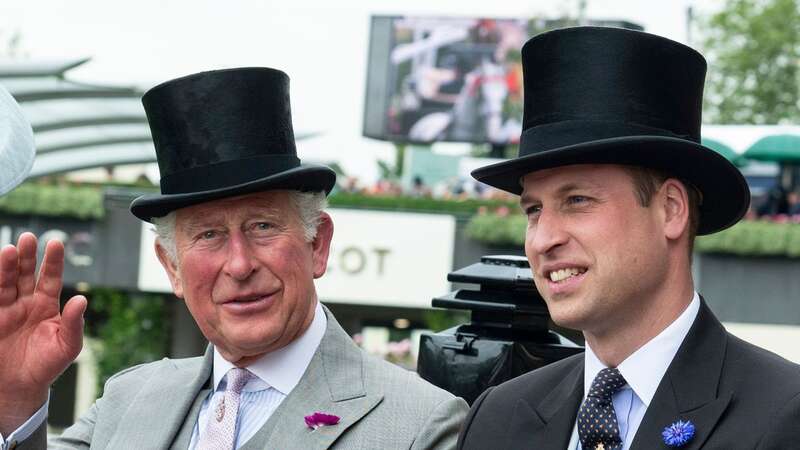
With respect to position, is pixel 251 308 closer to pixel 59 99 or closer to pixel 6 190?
pixel 6 190

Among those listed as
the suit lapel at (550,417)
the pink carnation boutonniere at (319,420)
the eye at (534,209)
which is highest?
the eye at (534,209)

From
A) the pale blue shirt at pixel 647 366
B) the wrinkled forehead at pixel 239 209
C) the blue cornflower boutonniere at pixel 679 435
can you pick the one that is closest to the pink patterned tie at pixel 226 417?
the wrinkled forehead at pixel 239 209

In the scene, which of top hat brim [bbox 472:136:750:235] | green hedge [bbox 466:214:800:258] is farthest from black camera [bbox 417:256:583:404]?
green hedge [bbox 466:214:800:258]

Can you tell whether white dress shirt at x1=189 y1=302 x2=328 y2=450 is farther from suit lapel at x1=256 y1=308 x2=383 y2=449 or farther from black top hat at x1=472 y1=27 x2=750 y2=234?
black top hat at x1=472 y1=27 x2=750 y2=234

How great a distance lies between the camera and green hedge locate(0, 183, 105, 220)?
18.6 meters

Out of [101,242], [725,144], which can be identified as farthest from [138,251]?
[725,144]

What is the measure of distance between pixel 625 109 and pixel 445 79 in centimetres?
2471

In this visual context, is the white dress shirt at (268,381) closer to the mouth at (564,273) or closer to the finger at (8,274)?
the finger at (8,274)

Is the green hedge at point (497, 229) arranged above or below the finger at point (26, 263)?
below

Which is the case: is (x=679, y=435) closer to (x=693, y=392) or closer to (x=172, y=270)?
(x=693, y=392)

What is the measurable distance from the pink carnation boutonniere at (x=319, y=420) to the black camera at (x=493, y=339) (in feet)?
1.63

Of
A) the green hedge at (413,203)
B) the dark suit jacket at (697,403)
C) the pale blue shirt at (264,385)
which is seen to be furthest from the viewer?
the green hedge at (413,203)

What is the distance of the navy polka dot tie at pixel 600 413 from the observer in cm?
267

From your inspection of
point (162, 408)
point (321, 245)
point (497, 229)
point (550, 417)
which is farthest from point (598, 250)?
point (497, 229)
